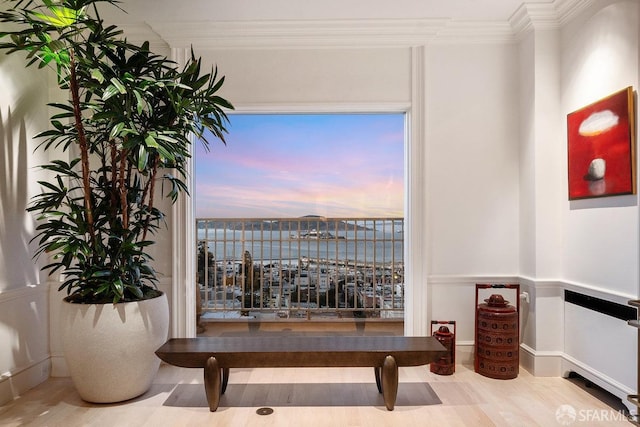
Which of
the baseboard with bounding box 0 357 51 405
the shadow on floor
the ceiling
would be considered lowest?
the shadow on floor

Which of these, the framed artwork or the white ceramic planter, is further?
the white ceramic planter

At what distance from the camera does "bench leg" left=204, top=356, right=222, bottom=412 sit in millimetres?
2441

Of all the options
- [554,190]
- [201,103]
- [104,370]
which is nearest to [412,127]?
[554,190]

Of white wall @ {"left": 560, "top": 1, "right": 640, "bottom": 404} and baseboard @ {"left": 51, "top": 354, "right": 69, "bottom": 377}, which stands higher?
white wall @ {"left": 560, "top": 1, "right": 640, "bottom": 404}

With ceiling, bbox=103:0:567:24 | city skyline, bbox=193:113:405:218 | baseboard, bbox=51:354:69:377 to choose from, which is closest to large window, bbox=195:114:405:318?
city skyline, bbox=193:113:405:218

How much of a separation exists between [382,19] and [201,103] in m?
1.53

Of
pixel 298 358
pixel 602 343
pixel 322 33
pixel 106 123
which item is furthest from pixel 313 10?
pixel 602 343

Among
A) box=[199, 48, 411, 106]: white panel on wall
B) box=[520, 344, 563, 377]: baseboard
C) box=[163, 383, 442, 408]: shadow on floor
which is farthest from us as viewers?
box=[199, 48, 411, 106]: white panel on wall

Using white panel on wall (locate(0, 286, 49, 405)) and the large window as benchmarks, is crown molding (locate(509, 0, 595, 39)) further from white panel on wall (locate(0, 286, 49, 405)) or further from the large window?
white panel on wall (locate(0, 286, 49, 405))

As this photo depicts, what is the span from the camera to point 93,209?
2629 mm

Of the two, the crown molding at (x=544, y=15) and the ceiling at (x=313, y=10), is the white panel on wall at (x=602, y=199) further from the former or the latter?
the ceiling at (x=313, y=10)

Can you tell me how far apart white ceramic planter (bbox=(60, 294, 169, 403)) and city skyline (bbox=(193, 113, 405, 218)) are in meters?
2.20

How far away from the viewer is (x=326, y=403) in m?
2.57

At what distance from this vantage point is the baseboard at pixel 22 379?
2584 millimetres
